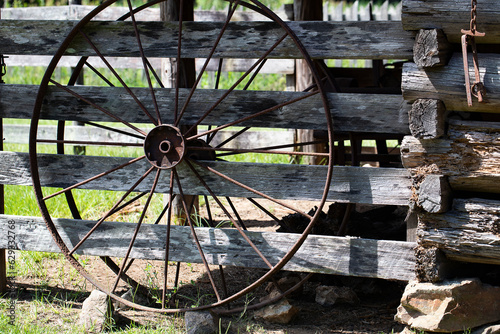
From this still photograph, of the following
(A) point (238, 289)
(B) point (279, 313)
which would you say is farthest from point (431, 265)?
(A) point (238, 289)

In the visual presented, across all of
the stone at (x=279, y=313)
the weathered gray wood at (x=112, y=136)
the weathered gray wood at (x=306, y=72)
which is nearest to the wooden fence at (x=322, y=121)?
the stone at (x=279, y=313)

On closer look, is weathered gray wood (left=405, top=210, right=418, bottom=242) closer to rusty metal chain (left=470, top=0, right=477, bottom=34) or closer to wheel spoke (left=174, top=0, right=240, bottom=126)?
rusty metal chain (left=470, top=0, right=477, bottom=34)

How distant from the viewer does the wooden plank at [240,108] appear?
3.09 metres

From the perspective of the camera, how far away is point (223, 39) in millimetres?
3234

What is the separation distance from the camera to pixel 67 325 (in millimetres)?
3363

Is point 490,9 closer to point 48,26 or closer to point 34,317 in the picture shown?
point 48,26

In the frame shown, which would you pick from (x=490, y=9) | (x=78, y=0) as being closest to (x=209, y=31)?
(x=490, y=9)

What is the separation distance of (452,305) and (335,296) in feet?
2.84

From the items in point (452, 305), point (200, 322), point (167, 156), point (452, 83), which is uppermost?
point (452, 83)

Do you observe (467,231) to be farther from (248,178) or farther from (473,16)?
(248,178)

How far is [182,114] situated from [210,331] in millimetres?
1302

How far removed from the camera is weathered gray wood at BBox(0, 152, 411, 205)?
3.14 meters

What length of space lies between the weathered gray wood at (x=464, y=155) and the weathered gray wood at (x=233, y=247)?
503mm

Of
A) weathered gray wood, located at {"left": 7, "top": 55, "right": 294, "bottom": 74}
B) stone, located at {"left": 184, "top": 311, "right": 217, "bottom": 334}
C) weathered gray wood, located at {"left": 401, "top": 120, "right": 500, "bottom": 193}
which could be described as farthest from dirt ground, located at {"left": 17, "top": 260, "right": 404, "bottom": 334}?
weathered gray wood, located at {"left": 7, "top": 55, "right": 294, "bottom": 74}
